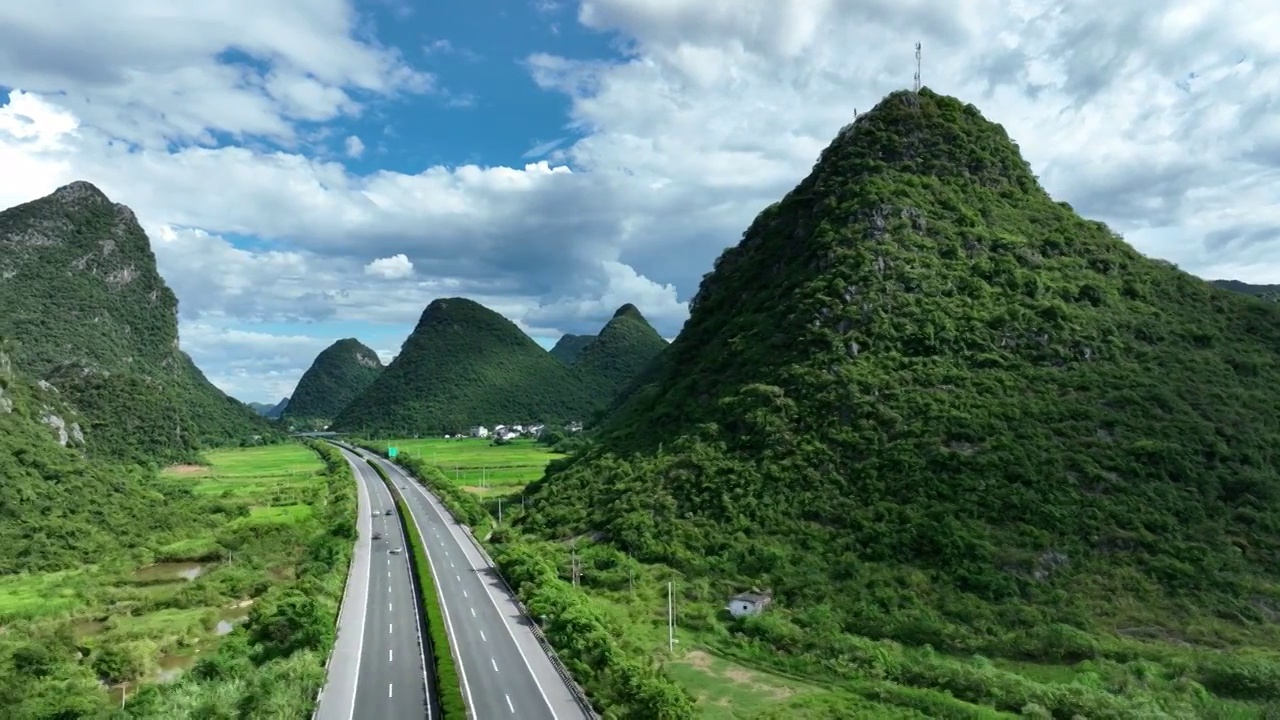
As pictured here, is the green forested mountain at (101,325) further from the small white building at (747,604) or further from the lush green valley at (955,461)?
the small white building at (747,604)

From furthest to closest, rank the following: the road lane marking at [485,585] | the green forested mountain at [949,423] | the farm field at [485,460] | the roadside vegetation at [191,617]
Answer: the farm field at [485,460], the green forested mountain at [949,423], the road lane marking at [485,585], the roadside vegetation at [191,617]

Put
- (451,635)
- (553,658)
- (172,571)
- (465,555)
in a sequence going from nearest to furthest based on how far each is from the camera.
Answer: (553,658)
(451,635)
(465,555)
(172,571)

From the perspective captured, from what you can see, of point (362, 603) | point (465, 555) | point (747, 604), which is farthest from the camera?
point (465, 555)

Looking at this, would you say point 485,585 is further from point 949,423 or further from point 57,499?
point 57,499

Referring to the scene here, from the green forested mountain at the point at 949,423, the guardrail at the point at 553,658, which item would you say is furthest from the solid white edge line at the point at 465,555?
the green forested mountain at the point at 949,423

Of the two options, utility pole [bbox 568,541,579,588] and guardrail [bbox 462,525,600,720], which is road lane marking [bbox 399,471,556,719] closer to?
guardrail [bbox 462,525,600,720]

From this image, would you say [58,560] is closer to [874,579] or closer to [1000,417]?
[874,579]

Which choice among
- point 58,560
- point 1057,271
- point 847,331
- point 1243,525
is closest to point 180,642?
point 58,560

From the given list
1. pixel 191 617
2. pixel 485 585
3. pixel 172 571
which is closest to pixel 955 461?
pixel 485 585
